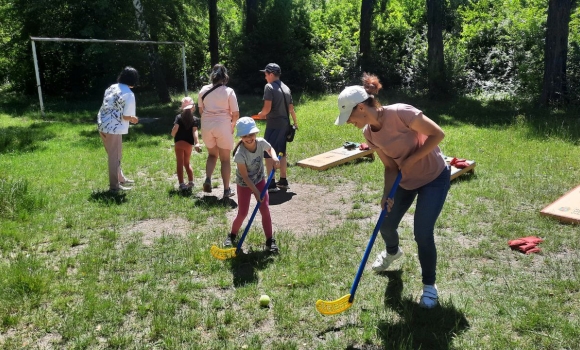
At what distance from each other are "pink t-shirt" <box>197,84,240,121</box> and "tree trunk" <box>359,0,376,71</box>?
11.6 meters

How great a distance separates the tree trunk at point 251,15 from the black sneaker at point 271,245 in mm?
14896

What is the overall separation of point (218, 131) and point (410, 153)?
3836mm

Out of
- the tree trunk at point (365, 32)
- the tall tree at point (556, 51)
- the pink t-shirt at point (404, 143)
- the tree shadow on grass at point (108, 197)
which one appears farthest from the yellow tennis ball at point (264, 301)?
the tree trunk at point (365, 32)

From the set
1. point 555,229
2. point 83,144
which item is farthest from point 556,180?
point 83,144

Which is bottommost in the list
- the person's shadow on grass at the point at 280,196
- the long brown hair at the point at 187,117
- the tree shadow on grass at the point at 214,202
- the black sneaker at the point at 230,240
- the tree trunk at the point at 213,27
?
the person's shadow on grass at the point at 280,196

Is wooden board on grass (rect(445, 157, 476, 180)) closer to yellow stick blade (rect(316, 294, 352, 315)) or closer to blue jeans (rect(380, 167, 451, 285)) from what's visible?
blue jeans (rect(380, 167, 451, 285))

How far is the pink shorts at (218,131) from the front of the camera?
7492 millimetres

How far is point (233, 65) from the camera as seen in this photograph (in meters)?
19.5

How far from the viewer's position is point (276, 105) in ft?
25.7

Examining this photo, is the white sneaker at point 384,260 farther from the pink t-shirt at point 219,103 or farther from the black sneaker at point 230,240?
the pink t-shirt at point 219,103

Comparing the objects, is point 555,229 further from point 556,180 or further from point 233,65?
point 233,65

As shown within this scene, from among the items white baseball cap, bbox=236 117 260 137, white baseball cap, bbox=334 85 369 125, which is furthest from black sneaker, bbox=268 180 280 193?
white baseball cap, bbox=334 85 369 125

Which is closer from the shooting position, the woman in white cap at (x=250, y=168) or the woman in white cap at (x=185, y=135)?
the woman in white cap at (x=250, y=168)

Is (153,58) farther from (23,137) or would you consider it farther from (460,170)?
(460,170)
